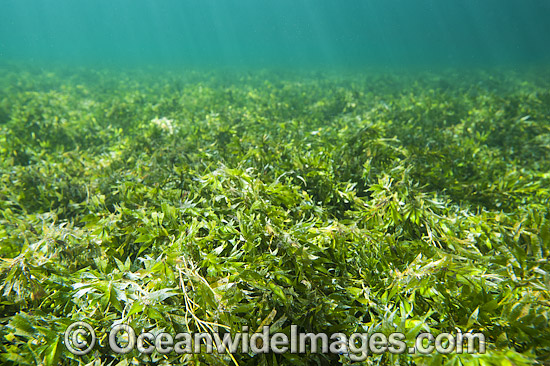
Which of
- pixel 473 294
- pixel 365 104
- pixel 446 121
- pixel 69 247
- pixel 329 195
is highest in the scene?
pixel 365 104

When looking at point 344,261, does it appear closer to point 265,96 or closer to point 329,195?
point 329,195

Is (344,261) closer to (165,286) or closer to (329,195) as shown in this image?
(329,195)

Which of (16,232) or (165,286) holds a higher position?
(16,232)

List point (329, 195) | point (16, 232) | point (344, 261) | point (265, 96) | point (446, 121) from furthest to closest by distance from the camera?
point (265, 96)
point (446, 121)
point (329, 195)
point (16, 232)
point (344, 261)

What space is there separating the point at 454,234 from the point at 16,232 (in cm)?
320

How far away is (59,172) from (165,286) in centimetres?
262

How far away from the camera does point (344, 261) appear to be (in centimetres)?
167

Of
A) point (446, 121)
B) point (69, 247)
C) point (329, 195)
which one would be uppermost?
point (446, 121)

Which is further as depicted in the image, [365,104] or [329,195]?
[365,104]

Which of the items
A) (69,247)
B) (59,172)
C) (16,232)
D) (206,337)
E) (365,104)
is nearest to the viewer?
(206,337)

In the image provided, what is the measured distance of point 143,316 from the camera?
1208mm

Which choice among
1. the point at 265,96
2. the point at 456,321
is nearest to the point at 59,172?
the point at 456,321

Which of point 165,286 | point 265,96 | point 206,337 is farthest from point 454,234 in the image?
point 265,96

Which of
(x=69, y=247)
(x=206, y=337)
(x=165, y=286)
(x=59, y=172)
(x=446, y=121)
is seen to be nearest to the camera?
(x=206, y=337)
